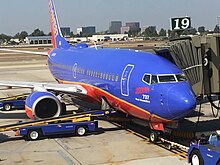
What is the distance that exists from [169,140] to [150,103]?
2.40 meters

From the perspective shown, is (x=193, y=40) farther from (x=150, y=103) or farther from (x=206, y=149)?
(x=206, y=149)

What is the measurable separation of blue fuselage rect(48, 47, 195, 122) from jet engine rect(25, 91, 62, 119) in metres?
2.16

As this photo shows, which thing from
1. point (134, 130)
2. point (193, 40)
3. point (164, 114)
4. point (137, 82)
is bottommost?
point (134, 130)

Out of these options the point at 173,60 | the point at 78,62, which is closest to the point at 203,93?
the point at 173,60

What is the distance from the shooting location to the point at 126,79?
56.7 feet

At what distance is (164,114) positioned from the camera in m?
15.0

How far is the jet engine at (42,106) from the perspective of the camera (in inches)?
808

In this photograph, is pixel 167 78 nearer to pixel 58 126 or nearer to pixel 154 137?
pixel 154 137

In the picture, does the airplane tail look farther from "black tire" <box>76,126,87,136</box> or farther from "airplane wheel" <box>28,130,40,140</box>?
"airplane wheel" <box>28,130,40,140</box>

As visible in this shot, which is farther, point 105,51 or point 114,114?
point 105,51

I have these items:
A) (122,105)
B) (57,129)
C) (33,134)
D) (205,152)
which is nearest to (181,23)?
(122,105)

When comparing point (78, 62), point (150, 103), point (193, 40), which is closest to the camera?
point (150, 103)

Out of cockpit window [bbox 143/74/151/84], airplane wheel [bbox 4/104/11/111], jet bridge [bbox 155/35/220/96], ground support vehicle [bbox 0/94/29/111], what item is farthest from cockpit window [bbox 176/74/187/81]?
airplane wheel [bbox 4/104/11/111]

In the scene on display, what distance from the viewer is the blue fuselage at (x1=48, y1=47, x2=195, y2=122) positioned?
48.1 ft
